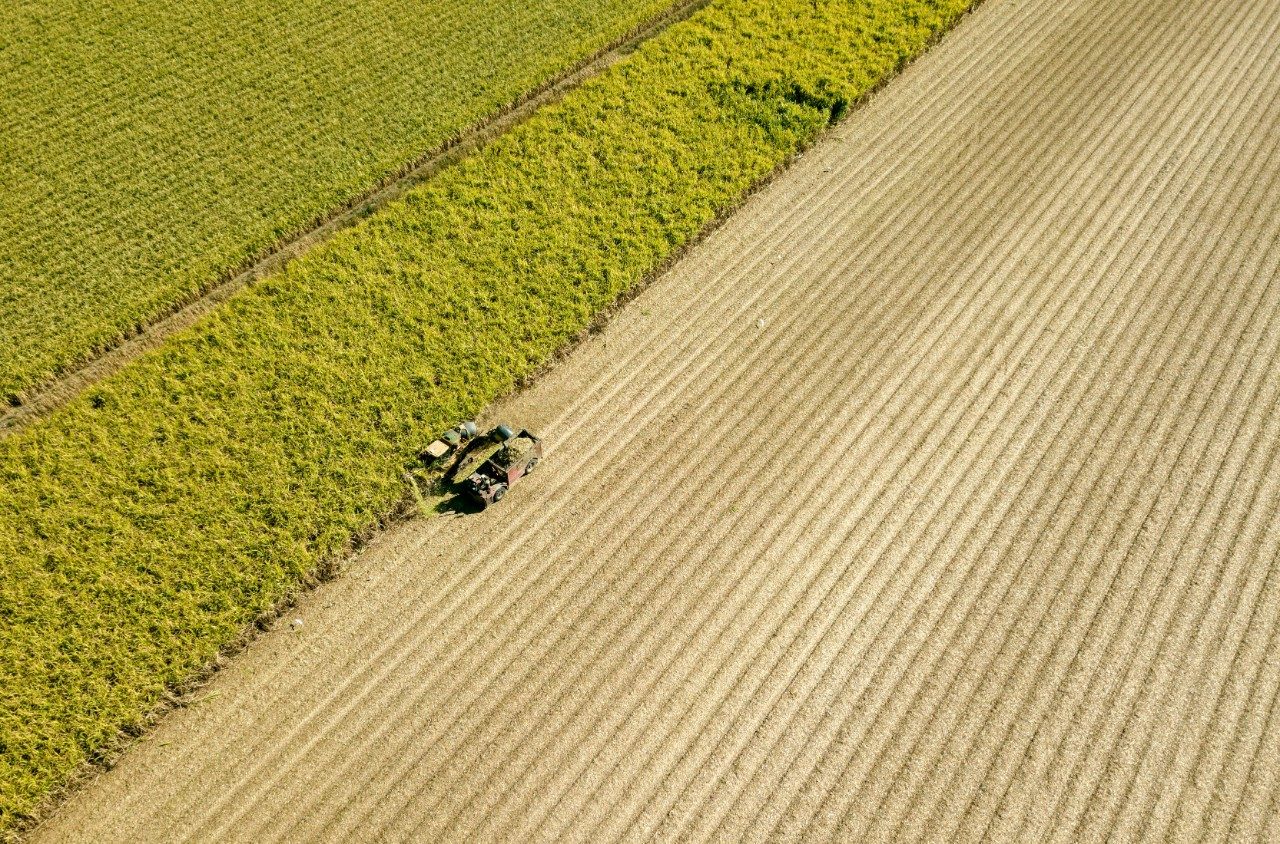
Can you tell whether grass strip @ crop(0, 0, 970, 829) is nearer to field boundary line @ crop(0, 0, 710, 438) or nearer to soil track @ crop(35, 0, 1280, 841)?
field boundary line @ crop(0, 0, 710, 438)

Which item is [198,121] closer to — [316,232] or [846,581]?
[316,232]

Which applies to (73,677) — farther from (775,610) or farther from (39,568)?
(775,610)

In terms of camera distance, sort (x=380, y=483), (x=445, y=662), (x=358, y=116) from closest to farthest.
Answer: (x=445, y=662) → (x=380, y=483) → (x=358, y=116)

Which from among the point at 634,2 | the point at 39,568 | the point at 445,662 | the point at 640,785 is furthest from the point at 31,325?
the point at 634,2

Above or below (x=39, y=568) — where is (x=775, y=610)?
above

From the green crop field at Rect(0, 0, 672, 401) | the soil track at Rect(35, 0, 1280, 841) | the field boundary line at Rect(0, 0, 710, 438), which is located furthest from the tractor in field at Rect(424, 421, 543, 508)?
the green crop field at Rect(0, 0, 672, 401)

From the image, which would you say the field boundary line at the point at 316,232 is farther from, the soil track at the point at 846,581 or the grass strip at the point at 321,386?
the soil track at the point at 846,581

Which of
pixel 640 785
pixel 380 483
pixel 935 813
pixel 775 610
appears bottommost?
pixel 640 785
